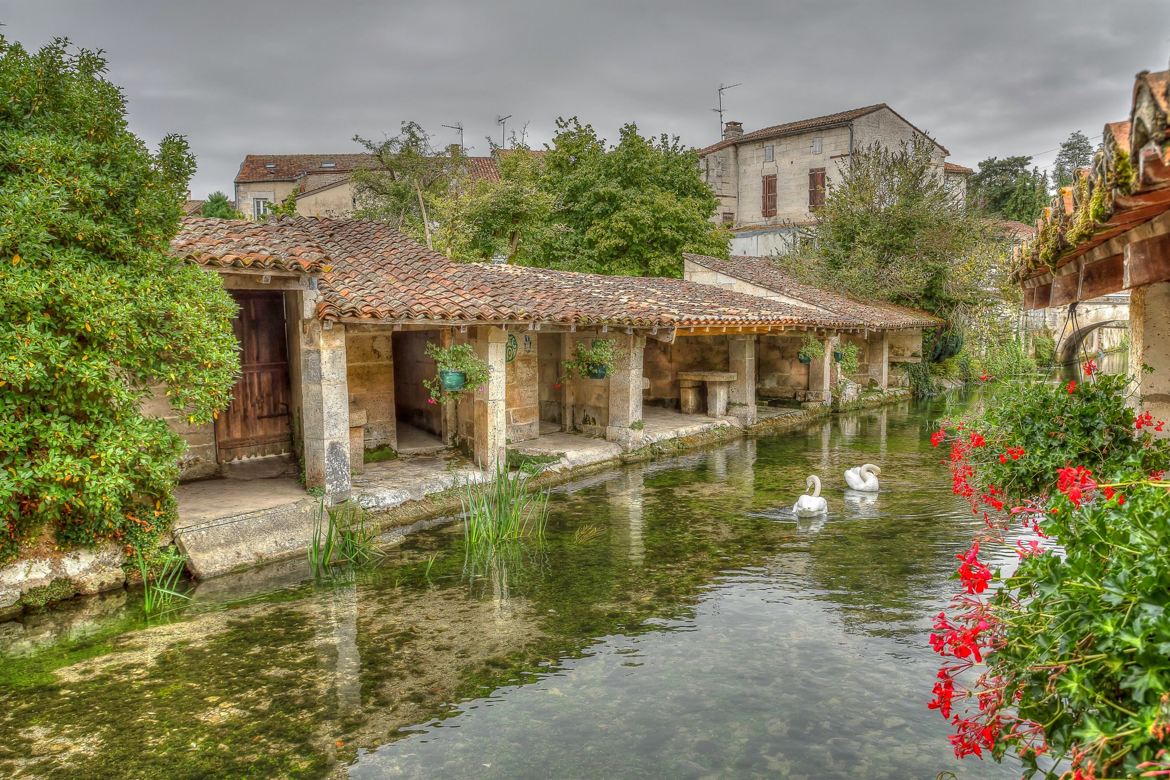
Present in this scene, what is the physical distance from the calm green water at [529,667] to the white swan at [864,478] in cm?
185

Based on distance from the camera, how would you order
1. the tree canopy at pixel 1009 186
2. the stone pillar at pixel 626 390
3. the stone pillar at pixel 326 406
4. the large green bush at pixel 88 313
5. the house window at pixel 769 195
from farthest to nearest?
1. the tree canopy at pixel 1009 186
2. the house window at pixel 769 195
3. the stone pillar at pixel 626 390
4. the stone pillar at pixel 326 406
5. the large green bush at pixel 88 313

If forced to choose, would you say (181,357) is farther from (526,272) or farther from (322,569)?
(526,272)

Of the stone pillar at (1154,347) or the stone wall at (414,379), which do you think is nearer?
the stone pillar at (1154,347)

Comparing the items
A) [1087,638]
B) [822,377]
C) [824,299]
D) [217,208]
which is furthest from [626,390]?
[217,208]

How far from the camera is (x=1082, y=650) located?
7.25 feet

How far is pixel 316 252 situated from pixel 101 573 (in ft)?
13.4

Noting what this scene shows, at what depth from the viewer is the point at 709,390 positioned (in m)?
17.1

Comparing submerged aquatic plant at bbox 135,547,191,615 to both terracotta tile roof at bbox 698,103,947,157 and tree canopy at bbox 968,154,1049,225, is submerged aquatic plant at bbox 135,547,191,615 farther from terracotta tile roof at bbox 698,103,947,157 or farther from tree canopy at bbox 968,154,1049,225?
tree canopy at bbox 968,154,1049,225

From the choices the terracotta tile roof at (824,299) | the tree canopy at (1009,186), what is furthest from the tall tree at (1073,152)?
the terracotta tile roof at (824,299)

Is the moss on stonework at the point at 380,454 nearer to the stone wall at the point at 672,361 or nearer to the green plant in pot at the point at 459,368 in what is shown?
the green plant in pot at the point at 459,368

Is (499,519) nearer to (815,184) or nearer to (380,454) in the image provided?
(380,454)

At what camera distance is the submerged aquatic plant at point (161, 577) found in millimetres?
6867

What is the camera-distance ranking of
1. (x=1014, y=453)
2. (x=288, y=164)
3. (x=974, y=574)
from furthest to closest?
1. (x=288, y=164)
2. (x=1014, y=453)
3. (x=974, y=574)

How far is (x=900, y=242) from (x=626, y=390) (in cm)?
1475
